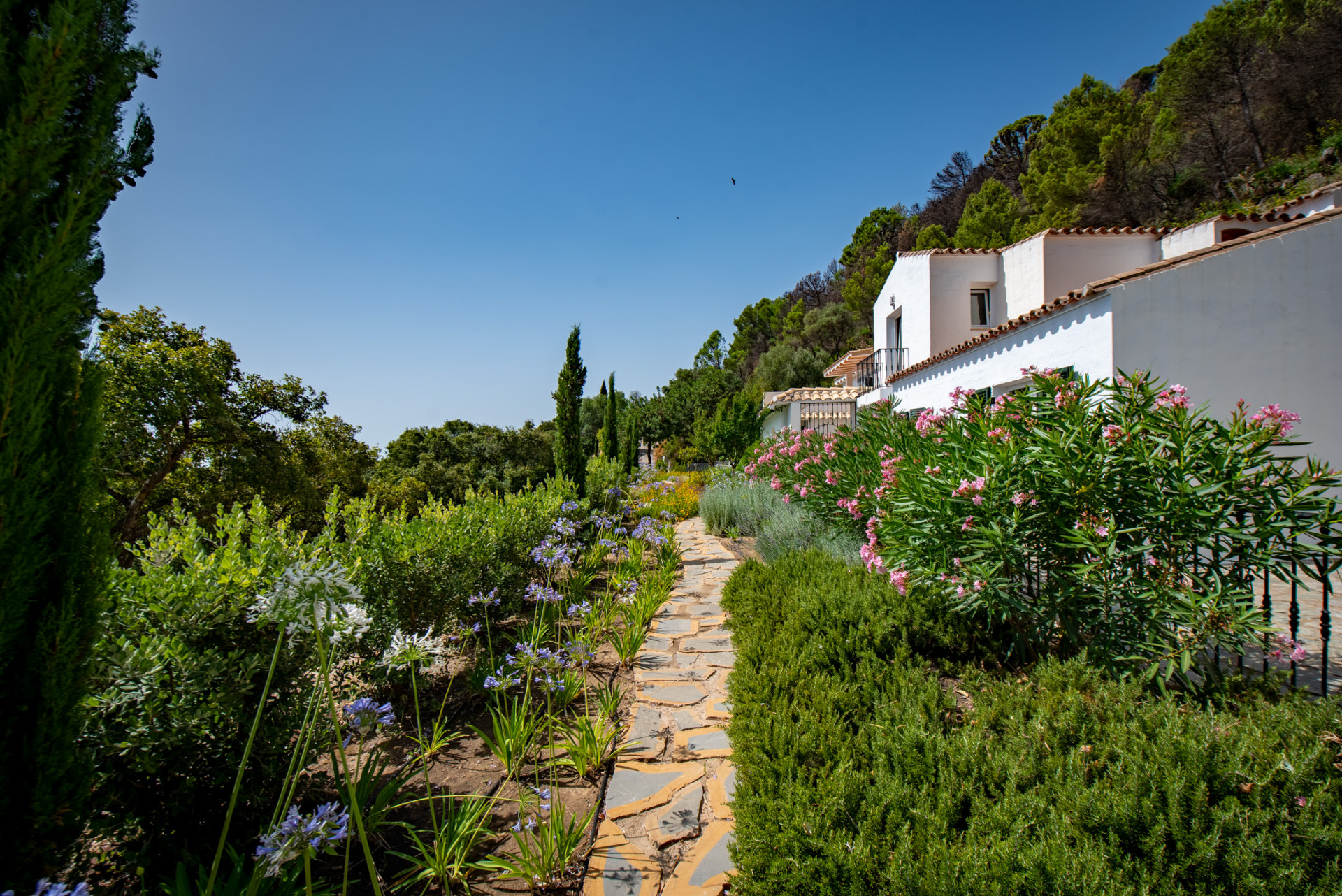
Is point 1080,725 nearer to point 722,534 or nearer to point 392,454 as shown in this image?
point 722,534

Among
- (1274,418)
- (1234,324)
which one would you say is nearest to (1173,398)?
(1274,418)

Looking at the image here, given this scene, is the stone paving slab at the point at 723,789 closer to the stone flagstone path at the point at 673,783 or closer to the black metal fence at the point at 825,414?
the stone flagstone path at the point at 673,783

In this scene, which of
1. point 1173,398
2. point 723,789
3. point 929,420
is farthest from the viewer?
point 929,420

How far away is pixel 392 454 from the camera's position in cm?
3039

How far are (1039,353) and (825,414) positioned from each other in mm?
10654

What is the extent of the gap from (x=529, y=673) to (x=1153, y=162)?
25776 millimetres

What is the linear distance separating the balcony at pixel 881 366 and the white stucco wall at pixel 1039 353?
13.6ft

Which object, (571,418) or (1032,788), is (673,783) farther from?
(571,418)


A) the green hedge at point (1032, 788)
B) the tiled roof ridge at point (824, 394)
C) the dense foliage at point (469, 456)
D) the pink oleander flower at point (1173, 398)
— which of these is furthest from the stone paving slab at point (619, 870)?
the dense foliage at point (469, 456)

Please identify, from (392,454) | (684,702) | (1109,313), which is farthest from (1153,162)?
(392,454)

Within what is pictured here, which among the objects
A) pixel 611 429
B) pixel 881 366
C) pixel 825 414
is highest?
pixel 881 366

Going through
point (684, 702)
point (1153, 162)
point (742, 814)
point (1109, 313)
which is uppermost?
point (1153, 162)

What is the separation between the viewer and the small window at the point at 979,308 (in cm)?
1452

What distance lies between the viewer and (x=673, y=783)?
2.63 m
